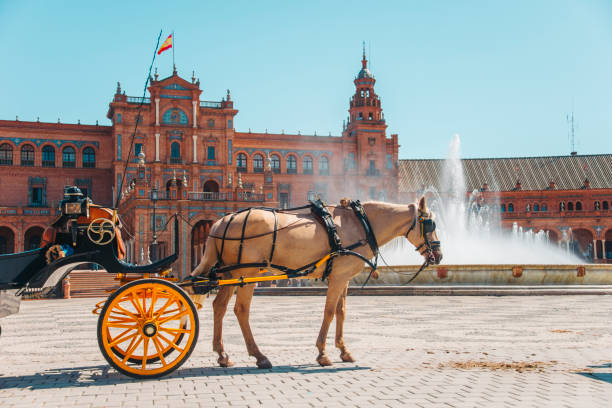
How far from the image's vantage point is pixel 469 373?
7.26 meters

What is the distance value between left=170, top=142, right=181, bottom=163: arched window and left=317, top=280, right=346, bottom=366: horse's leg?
5240cm

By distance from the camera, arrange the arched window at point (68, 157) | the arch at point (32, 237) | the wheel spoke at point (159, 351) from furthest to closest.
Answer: the arched window at point (68, 157)
the arch at point (32, 237)
the wheel spoke at point (159, 351)

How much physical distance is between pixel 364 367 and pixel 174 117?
54077 mm

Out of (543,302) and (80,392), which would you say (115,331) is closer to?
(80,392)

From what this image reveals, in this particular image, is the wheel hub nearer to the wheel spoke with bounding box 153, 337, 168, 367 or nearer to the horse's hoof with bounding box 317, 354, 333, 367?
the wheel spoke with bounding box 153, 337, 168, 367

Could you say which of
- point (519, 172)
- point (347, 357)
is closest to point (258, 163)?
point (519, 172)

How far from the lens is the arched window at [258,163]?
66.4 meters

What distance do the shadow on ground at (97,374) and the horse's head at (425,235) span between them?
190 cm

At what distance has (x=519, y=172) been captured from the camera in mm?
75500

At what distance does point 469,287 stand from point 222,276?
1470cm

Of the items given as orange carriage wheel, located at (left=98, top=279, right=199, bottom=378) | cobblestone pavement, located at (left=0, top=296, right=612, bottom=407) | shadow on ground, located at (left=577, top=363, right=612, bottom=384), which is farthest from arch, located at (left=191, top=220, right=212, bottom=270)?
shadow on ground, located at (left=577, top=363, right=612, bottom=384)

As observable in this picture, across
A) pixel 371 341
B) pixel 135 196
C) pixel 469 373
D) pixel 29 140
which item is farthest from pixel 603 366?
pixel 29 140

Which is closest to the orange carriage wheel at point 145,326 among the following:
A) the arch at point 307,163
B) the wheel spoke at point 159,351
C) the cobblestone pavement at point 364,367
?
the wheel spoke at point 159,351

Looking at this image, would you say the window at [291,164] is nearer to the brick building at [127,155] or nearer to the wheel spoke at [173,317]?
the brick building at [127,155]
